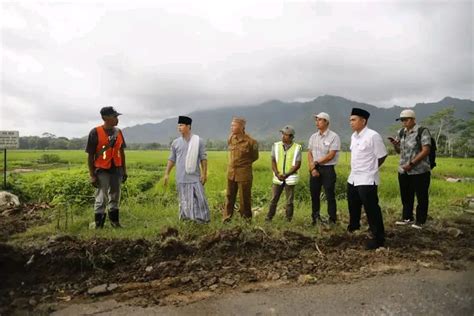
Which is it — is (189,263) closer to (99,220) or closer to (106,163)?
(99,220)

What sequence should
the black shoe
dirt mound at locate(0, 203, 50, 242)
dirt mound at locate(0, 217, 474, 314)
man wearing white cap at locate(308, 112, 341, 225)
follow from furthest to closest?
1. man wearing white cap at locate(308, 112, 341, 225)
2. dirt mound at locate(0, 203, 50, 242)
3. the black shoe
4. dirt mound at locate(0, 217, 474, 314)

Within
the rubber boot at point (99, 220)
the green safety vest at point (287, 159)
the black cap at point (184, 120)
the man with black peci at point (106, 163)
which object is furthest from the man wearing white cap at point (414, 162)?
the rubber boot at point (99, 220)

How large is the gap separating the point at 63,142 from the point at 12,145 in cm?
7057

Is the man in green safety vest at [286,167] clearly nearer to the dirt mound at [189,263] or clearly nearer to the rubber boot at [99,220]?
the dirt mound at [189,263]

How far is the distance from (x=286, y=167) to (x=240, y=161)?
78cm

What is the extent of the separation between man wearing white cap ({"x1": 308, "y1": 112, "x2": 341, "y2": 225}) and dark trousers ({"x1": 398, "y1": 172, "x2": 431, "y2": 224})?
3.91 ft

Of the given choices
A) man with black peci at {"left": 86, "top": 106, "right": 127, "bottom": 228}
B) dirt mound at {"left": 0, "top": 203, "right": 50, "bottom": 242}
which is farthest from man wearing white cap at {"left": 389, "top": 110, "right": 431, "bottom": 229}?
dirt mound at {"left": 0, "top": 203, "right": 50, "bottom": 242}

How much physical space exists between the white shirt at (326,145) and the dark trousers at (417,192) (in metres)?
1.18

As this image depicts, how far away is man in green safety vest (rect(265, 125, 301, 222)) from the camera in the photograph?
230 inches

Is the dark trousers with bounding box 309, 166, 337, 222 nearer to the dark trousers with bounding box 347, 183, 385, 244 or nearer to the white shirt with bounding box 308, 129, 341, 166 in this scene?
the white shirt with bounding box 308, 129, 341, 166

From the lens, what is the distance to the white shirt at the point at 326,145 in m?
5.63

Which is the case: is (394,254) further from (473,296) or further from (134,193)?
(134,193)

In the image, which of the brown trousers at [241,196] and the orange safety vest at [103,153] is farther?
the brown trousers at [241,196]

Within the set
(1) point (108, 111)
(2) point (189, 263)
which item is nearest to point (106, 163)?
(1) point (108, 111)
